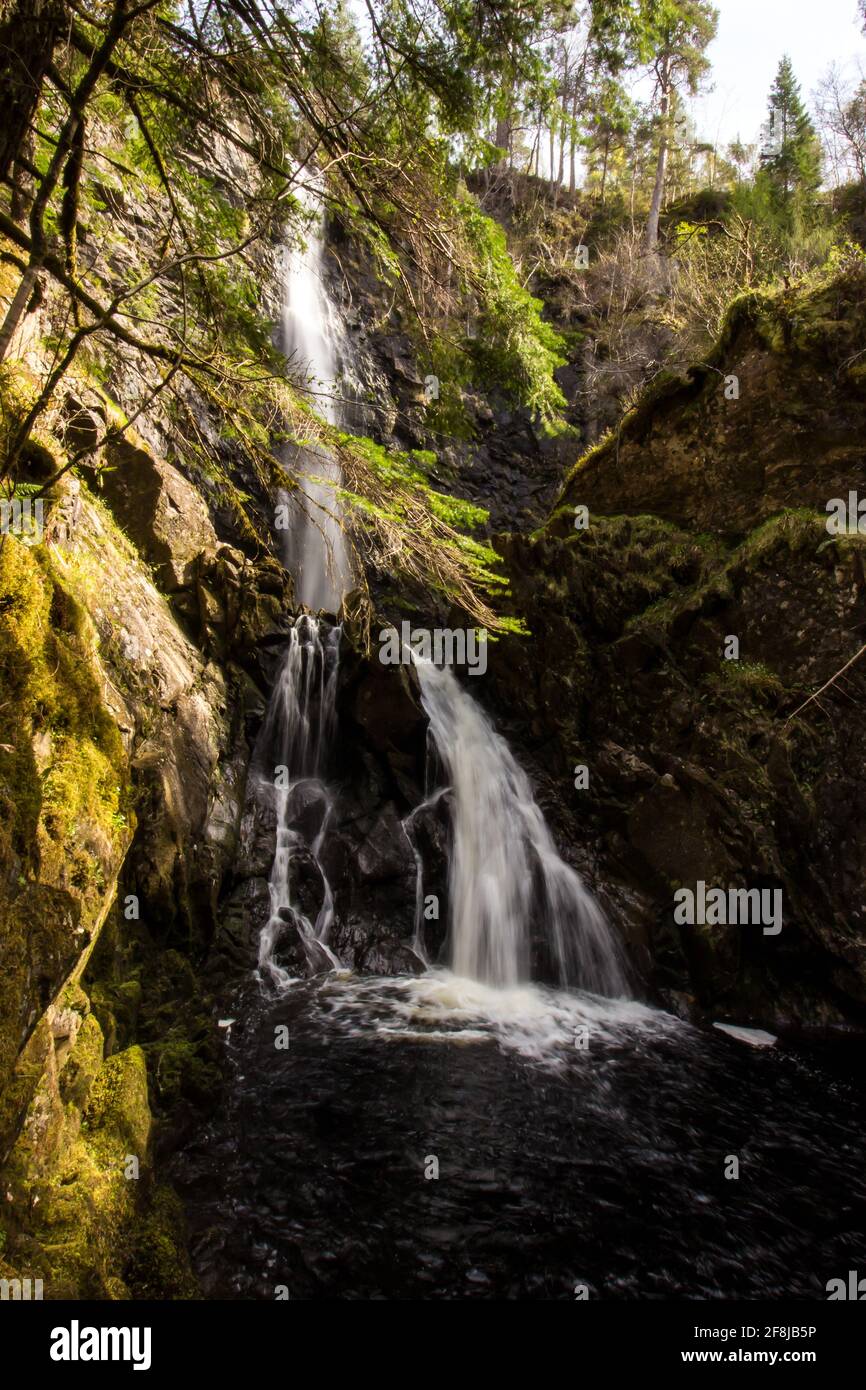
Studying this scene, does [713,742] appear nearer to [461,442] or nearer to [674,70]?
[461,442]

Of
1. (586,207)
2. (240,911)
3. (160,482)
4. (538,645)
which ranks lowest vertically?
(240,911)

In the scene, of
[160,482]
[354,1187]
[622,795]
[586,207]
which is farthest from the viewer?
[586,207]

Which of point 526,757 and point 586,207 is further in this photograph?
point 586,207

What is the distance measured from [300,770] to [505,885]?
357 centimetres

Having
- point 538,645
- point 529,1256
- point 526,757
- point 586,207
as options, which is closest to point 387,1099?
point 529,1256

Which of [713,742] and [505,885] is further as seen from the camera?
[505,885]

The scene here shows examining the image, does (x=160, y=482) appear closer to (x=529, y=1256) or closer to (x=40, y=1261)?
(x=40, y=1261)

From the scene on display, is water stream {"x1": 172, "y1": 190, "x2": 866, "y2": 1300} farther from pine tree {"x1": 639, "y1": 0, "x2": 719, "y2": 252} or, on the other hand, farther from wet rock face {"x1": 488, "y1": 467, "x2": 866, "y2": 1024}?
pine tree {"x1": 639, "y1": 0, "x2": 719, "y2": 252}

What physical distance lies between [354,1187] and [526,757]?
740 centimetres

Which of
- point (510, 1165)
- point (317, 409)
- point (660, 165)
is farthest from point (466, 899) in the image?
point (660, 165)

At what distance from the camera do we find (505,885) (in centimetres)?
953

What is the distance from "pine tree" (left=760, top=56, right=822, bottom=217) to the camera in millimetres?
22547

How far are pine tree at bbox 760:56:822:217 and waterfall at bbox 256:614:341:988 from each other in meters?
21.6

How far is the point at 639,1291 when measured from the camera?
397 centimetres
